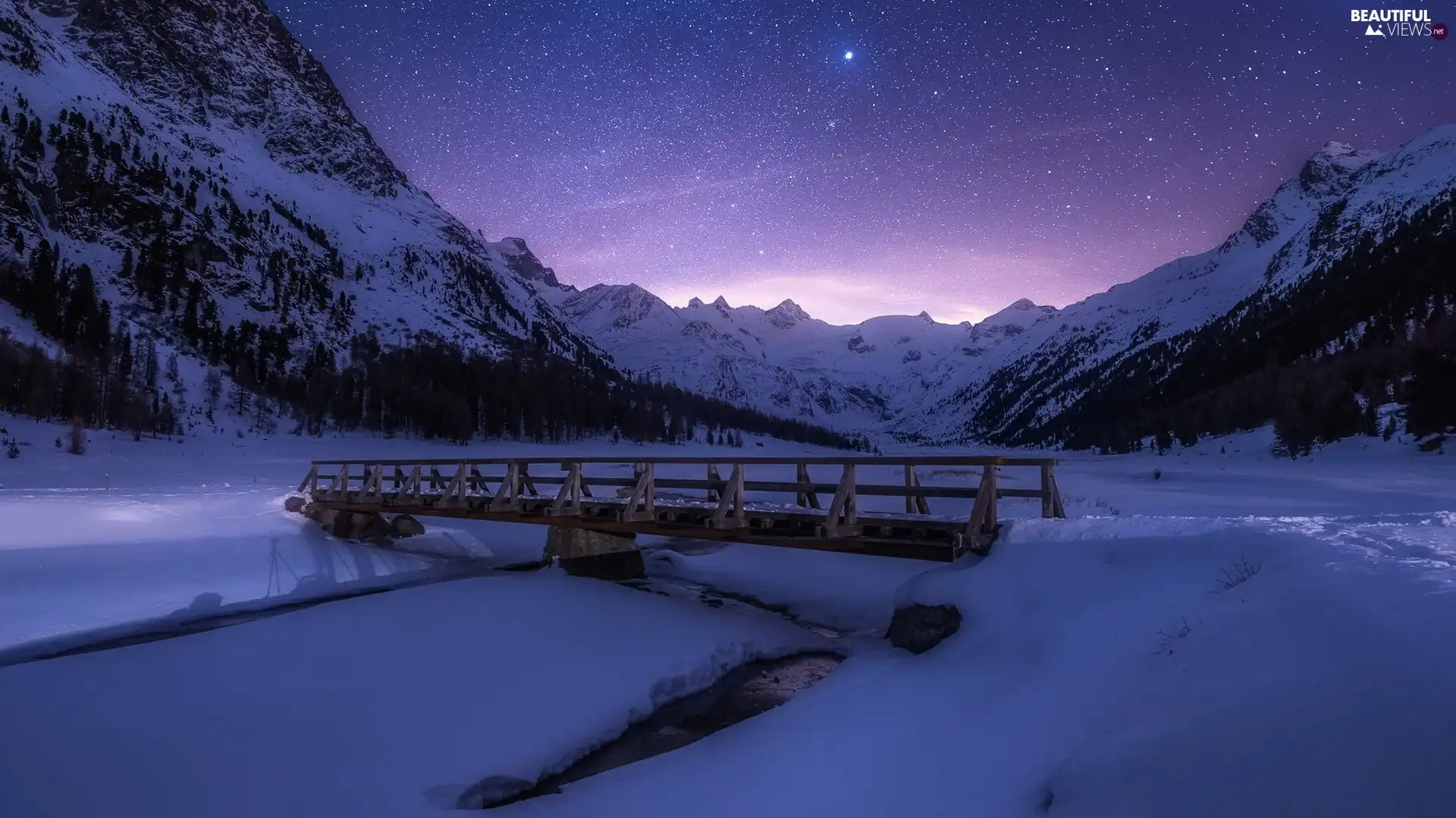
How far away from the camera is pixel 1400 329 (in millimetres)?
94375

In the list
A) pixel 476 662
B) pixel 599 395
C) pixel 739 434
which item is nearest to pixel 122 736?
pixel 476 662

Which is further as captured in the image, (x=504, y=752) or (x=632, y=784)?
(x=504, y=752)

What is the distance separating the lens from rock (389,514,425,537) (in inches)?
1022

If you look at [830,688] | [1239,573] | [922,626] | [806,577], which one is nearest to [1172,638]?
[1239,573]

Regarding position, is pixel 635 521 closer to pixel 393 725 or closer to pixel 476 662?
pixel 476 662

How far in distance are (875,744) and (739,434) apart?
18219 centimetres

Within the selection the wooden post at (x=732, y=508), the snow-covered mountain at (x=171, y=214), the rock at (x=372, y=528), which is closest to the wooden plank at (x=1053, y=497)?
the wooden post at (x=732, y=508)

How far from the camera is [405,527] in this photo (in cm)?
2630

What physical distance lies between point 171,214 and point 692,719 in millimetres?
143715

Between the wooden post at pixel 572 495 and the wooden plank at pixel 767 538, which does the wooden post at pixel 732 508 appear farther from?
the wooden post at pixel 572 495

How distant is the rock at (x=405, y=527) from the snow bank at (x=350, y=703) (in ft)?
39.2

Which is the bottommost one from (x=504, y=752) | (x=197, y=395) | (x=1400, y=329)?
(x=504, y=752)

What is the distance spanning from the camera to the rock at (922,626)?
10539 mm

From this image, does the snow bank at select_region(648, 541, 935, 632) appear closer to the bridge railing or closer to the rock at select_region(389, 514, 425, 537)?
the bridge railing
